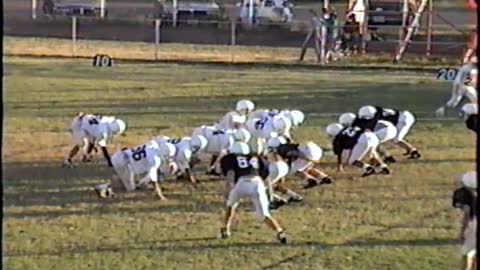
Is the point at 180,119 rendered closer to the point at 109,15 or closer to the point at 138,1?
the point at 109,15

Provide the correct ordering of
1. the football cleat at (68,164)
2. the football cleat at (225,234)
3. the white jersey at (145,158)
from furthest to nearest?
the football cleat at (68,164) < the white jersey at (145,158) < the football cleat at (225,234)

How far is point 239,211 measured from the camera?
36.1 ft

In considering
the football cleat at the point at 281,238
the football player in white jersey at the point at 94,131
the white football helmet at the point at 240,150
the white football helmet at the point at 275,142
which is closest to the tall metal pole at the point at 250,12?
the football player in white jersey at the point at 94,131

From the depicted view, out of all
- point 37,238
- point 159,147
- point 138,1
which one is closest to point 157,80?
point 159,147

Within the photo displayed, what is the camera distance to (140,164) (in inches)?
440

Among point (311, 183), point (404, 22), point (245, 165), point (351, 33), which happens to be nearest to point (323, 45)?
point (351, 33)

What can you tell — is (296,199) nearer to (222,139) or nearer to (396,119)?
(222,139)

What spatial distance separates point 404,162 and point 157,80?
11.4m

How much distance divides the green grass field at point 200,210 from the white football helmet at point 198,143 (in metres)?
0.45

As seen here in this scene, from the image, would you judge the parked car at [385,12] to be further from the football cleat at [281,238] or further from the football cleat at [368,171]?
the football cleat at [281,238]

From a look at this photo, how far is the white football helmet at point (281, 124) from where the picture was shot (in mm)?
12773

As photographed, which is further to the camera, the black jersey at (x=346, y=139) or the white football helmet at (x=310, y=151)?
the black jersey at (x=346, y=139)

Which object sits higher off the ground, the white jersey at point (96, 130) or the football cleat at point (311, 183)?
the white jersey at point (96, 130)

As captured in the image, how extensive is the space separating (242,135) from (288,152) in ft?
2.14
